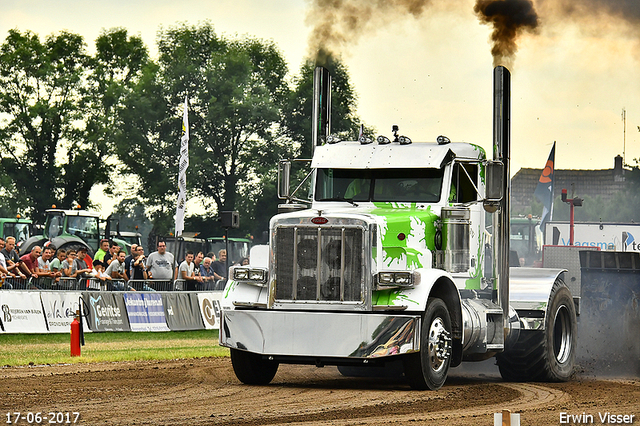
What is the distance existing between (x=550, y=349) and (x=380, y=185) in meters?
3.31

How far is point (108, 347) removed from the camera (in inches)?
747

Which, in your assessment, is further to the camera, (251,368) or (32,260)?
(32,260)

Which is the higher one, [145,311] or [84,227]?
[84,227]

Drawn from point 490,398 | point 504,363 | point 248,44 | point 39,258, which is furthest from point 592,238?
point 248,44

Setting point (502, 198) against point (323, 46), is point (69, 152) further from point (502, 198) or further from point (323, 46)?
point (502, 198)

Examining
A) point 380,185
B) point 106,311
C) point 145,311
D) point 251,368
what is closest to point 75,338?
point 106,311

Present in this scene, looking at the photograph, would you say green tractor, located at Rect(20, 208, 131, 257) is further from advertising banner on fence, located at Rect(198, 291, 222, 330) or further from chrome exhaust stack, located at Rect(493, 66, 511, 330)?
chrome exhaust stack, located at Rect(493, 66, 511, 330)

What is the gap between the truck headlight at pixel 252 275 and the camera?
12.1 m

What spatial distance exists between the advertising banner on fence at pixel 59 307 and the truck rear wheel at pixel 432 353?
1031 cm

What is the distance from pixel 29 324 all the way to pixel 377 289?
10.5 meters

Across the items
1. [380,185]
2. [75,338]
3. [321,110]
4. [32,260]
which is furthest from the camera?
[32,260]

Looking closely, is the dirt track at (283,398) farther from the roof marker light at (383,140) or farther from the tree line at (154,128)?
the tree line at (154,128)

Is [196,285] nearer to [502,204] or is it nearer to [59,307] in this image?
[59,307]

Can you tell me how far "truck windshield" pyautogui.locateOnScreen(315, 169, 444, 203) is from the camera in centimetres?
1302
